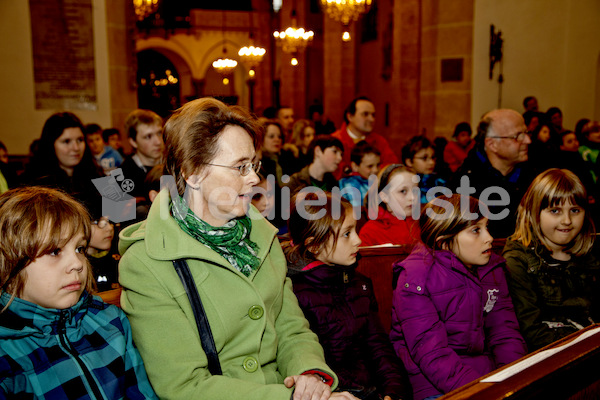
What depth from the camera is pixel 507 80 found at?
9258 mm

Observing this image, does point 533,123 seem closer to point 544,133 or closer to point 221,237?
point 544,133

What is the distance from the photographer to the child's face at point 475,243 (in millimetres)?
2625

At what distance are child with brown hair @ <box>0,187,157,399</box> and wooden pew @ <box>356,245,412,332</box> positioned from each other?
1.70 meters

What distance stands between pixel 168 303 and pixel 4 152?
5591 mm

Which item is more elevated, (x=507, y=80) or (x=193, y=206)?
(x=507, y=80)

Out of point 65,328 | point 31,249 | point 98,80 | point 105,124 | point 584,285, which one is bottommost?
point 584,285

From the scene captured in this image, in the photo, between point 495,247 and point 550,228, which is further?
point 495,247

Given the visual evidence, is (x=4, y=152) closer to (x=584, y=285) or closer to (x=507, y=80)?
(x=584, y=285)

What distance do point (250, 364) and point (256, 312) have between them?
19 cm

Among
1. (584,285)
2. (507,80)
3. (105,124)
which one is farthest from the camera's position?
(507,80)

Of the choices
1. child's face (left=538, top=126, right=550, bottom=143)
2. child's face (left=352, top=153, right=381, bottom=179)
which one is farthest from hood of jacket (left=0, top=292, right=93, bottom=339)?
child's face (left=538, top=126, right=550, bottom=143)

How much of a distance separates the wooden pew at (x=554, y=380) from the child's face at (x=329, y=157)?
3539 mm

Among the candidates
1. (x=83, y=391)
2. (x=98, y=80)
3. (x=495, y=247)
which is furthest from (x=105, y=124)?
(x=83, y=391)

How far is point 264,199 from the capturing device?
12.8 ft
